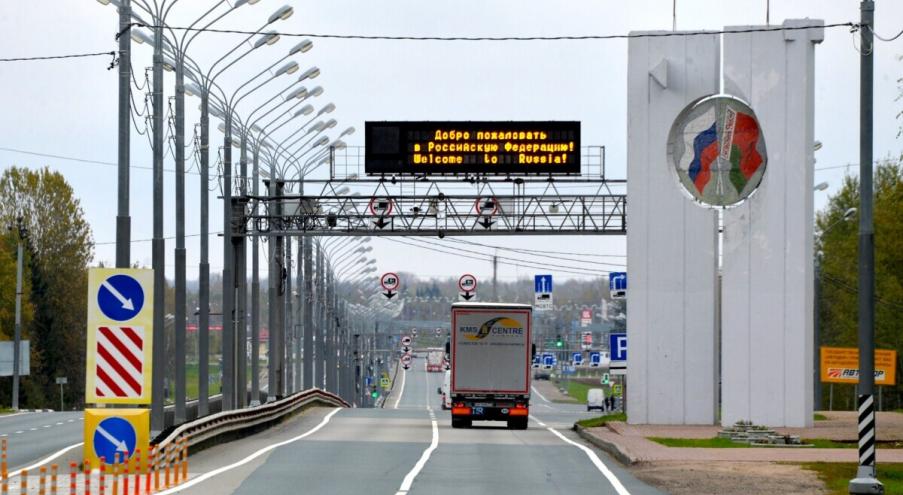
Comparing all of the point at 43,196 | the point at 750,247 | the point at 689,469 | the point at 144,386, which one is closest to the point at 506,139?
the point at 750,247

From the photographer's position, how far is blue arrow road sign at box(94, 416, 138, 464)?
25188 millimetres

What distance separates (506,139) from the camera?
173 ft

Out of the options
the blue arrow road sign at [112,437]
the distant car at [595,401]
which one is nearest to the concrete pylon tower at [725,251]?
the blue arrow road sign at [112,437]

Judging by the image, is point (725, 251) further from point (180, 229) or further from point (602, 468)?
point (602, 468)

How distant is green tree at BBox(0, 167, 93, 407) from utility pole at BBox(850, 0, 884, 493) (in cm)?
8048

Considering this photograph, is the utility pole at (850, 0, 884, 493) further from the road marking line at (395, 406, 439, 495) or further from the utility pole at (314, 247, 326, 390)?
the utility pole at (314, 247, 326, 390)

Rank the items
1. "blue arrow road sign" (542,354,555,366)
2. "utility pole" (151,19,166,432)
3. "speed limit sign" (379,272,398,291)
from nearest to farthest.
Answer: "utility pole" (151,19,166,432), "speed limit sign" (379,272,398,291), "blue arrow road sign" (542,354,555,366)

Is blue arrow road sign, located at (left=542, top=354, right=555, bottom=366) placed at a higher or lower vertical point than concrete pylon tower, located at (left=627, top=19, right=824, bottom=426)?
lower

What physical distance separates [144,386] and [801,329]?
26.8 meters

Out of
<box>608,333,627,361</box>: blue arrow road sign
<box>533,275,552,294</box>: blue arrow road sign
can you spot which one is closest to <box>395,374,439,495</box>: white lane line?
<box>608,333,627,361</box>: blue arrow road sign

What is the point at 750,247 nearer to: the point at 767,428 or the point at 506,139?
the point at 767,428

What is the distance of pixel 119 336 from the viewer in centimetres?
2448

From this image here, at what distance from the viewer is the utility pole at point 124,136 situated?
2880cm

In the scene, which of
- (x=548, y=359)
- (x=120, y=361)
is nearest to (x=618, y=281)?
(x=120, y=361)
